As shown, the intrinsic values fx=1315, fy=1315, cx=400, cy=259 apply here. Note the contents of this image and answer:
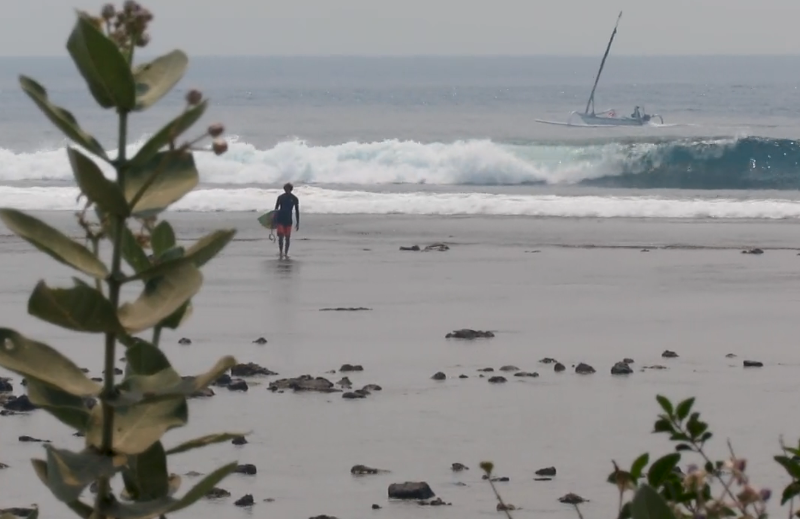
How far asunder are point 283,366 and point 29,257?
8002 millimetres

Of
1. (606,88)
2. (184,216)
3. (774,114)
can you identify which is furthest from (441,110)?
(184,216)

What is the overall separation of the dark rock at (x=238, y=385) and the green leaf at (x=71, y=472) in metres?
8.22

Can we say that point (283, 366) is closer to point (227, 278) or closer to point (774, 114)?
point (227, 278)

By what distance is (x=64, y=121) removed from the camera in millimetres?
1050

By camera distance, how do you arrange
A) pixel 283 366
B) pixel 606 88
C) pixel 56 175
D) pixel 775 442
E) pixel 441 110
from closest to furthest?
pixel 775 442 < pixel 283 366 < pixel 56 175 < pixel 441 110 < pixel 606 88

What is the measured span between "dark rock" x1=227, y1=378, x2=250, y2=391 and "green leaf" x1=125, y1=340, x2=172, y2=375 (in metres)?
8.13

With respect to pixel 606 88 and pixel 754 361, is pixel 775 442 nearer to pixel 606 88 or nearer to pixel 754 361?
pixel 754 361

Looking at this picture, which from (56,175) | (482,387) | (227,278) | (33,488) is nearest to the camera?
(33,488)

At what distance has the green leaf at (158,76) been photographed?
1091 mm

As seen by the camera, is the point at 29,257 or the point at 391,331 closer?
the point at 391,331

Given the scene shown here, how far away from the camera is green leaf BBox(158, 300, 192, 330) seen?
1.16 meters

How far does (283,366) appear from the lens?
1029 centimetres

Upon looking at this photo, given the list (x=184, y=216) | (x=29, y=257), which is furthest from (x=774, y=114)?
(x=29, y=257)

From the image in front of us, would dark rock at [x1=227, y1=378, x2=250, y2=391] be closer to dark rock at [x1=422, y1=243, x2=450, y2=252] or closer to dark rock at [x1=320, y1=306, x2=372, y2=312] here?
dark rock at [x1=320, y1=306, x2=372, y2=312]
